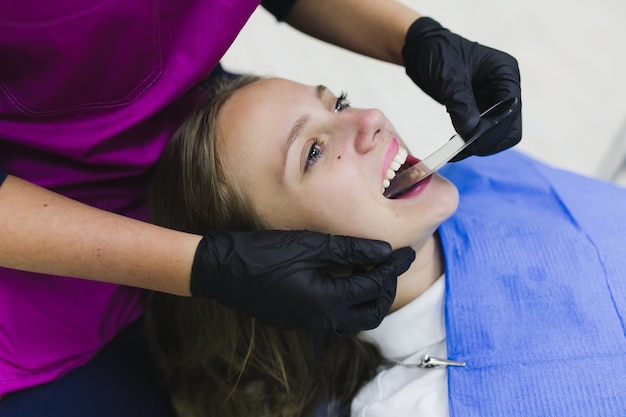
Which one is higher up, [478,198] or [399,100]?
[478,198]

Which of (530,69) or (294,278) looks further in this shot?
(530,69)

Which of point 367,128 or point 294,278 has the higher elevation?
point 367,128

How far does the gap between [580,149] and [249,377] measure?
1471mm

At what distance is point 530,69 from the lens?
228 centimetres

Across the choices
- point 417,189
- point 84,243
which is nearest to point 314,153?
point 417,189

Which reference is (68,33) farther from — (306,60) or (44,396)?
(306,60)

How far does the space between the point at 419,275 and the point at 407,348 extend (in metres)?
0.14

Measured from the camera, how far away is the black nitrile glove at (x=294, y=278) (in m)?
0.85

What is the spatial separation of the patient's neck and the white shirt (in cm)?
2

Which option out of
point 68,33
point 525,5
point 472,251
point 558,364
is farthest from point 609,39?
point 68,33

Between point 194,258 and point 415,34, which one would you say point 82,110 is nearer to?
point 194,258

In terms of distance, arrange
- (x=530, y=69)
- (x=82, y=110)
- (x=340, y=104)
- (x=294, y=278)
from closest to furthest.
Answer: (x=294, y=278) → (x=82, y=110) → (x=340, y=104) → (x=530, y=69)

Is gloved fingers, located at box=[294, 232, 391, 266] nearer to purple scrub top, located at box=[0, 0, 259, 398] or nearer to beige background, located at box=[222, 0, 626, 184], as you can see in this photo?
purple scrub top, located at box=[0, 0, 259, 398]

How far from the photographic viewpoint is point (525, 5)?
2549 mm
